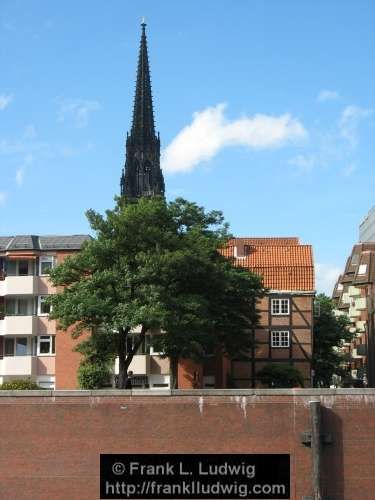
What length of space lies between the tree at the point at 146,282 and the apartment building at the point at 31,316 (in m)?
4.27

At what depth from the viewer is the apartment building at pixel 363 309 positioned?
80.2m

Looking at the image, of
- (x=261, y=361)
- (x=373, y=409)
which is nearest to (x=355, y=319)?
(x=261, y=361)

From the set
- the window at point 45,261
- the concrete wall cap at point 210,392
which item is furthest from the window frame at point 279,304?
the concrete wall cap at point 210,392

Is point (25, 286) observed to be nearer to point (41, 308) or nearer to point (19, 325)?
point (41, 308)

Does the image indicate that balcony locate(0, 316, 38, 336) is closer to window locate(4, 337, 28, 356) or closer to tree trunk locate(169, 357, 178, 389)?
window locate(4, 337, 28, 356)

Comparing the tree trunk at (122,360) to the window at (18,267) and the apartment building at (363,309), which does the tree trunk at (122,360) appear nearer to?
the window at (18,267)

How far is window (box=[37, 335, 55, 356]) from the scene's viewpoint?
2087 inches

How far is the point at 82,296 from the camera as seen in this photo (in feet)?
142

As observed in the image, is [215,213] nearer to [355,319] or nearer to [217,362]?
[217,362]

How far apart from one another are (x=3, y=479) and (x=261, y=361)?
104ft

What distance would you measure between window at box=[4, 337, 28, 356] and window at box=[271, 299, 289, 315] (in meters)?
20.3

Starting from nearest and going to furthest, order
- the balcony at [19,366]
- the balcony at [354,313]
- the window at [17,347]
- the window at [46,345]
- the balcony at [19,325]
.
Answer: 1. the balcony at [19,366]
2. the balcony at [19,325]
3. the window at [46,345]
4. the window at [17,347]
5. the balcony at [354,313]

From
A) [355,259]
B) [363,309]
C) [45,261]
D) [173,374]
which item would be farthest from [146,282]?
[355,259]

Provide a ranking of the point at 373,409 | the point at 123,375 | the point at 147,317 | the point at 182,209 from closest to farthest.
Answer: the point at 373,409, the point at 147,317, the point at 123,375, the point at 182,209
